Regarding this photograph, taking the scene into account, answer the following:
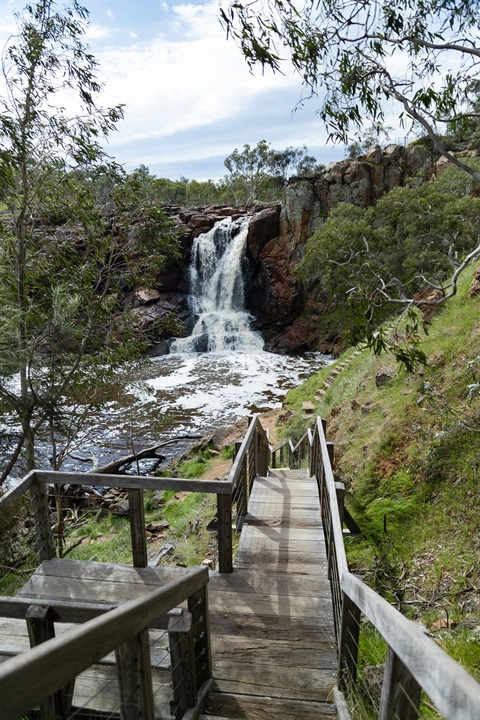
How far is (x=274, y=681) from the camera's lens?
2865 millimetres

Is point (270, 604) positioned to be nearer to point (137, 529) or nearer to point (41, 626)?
point (137, 529)

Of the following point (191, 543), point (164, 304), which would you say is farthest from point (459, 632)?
point (164, 304)

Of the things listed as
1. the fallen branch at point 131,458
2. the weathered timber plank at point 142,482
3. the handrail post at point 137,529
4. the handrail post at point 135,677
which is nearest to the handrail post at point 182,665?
the handrail post at point 135,677

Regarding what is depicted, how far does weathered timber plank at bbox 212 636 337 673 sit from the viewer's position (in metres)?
3.03

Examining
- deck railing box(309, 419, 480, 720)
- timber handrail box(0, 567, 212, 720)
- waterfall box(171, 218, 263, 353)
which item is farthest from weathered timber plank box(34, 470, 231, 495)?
waterfall box(171, 218, 263, 353)

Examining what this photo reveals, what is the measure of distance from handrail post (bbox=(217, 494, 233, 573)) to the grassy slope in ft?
4.87

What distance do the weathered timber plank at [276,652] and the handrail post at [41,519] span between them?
6.40ft

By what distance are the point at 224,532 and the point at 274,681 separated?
1.38m

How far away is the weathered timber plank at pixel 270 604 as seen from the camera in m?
3.60

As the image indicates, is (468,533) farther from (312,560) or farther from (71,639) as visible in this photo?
(71,639)

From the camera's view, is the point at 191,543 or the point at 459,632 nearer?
the point at 459,632

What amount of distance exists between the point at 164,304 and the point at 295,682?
2993 cm

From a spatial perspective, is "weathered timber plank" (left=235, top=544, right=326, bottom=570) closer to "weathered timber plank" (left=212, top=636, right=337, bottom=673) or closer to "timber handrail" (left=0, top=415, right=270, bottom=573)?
"timber handrail" (left=0, top=415, right=270, bottom=573)

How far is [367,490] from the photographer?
6312mm
